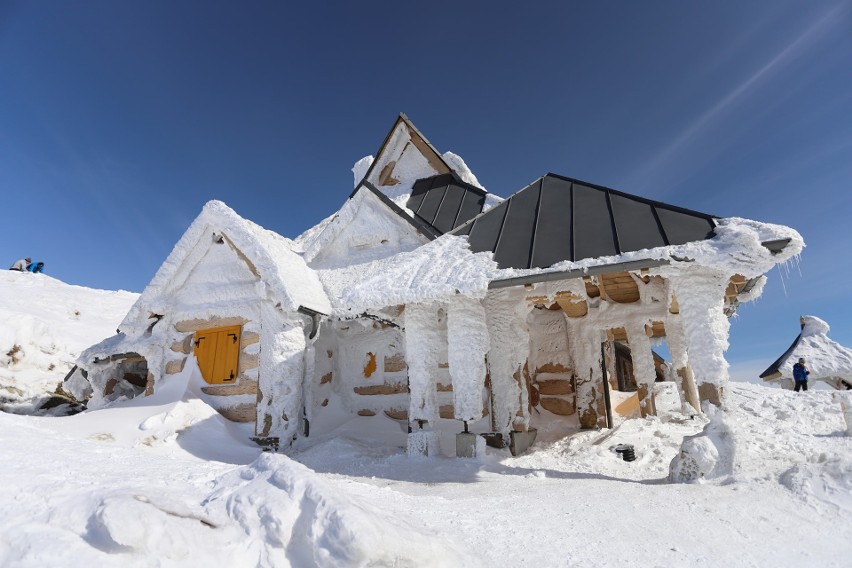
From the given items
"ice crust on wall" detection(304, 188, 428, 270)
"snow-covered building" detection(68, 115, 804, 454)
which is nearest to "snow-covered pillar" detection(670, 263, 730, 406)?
"snow-covered building" detection(68, 115, 804, 454)

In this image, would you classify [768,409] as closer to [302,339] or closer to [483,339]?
[483,339]

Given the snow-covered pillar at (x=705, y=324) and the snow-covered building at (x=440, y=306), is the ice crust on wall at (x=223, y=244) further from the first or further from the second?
the snow-covered pillar at (x=705, y=324)

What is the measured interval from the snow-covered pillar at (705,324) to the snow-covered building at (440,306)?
2 centimetres

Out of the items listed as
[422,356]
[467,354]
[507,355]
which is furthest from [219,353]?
[507,355]

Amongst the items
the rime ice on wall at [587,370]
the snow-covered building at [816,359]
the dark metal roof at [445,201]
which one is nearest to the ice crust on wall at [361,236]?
the dark metal roof at [445,201]

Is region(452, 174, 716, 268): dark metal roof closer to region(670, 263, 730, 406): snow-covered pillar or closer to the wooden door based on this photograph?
region(670, 263, 730, 406): snow-covered pillar

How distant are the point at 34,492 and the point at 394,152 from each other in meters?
13.7

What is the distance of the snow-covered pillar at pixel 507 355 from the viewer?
7711 mm

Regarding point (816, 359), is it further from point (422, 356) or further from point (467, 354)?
point (422, 356)

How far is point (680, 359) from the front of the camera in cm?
988

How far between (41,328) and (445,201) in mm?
15295

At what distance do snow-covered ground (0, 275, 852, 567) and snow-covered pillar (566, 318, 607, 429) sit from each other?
9.51ft

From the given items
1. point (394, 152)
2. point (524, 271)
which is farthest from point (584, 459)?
point (394, 152)

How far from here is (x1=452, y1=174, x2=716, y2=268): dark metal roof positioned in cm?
615
